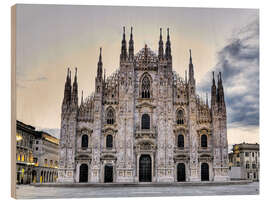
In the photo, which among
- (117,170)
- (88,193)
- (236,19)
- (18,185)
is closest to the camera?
(18,185)

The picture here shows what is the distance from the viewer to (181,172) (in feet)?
91.2

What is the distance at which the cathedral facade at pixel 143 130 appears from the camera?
1072 inches

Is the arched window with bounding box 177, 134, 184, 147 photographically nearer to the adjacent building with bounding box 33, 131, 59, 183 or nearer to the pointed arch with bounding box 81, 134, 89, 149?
the pointed arch with bounding box 81, 134, 89, 149

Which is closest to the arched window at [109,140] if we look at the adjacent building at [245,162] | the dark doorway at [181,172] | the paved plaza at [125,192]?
the dark doorway at [181,172]

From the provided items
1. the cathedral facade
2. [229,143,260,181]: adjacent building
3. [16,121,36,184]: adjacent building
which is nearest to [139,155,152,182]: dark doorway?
the cathedral facade

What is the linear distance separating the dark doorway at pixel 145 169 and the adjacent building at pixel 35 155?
6.17m

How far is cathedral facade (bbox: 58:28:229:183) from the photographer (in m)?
27.2

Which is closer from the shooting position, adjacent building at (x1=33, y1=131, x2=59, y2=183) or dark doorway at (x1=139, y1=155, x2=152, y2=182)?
adjacent building at (x1=33, y1=131, x2=59, y2=183)

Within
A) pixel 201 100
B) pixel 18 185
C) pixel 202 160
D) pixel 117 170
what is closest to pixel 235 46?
pixel 201 100

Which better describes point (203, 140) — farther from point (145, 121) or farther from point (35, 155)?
point (35, 155)

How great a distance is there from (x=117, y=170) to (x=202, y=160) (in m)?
6.24

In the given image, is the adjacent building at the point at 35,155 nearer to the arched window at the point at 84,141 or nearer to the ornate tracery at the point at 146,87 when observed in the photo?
the arched window at the point at 84,141

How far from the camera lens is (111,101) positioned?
94.0 feet

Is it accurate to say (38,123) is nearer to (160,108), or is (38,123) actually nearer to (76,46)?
(76,46)
